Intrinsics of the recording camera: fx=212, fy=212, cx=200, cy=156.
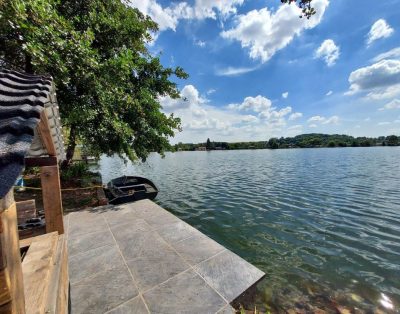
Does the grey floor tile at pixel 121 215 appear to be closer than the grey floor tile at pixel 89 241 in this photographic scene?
No

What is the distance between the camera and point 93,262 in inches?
175

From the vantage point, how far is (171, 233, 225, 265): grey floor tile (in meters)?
4.50

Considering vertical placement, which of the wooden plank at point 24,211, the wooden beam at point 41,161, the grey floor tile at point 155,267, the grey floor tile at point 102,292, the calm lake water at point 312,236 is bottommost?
the calm lake water at point 312,236

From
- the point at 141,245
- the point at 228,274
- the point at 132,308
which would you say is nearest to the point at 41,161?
the point at 132,308

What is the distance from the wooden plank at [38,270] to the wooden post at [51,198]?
0.24 metres

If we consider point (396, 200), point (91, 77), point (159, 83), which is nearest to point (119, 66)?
point (91, 77)

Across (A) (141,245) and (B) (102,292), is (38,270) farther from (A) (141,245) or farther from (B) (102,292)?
(A) (141,245)

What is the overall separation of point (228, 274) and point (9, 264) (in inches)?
144

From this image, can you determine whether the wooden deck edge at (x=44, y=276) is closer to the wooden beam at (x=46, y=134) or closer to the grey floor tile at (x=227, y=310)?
the wooden beam at (x=46, y=134)

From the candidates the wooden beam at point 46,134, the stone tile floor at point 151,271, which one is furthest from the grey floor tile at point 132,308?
the wooden beam at point 46,134

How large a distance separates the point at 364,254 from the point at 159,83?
1231 cm

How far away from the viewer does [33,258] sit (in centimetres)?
275

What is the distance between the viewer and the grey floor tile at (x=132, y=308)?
3.13 meters

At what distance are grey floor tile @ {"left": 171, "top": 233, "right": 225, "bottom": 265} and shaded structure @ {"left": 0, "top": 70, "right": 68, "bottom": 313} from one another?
2.41 meters
